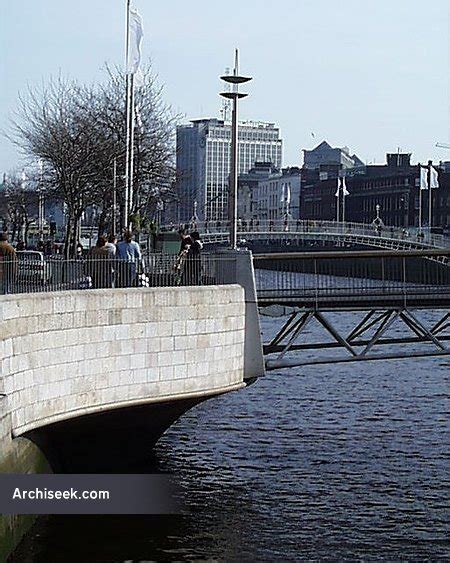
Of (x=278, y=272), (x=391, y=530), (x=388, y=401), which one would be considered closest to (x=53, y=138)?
(x=388, y=401)

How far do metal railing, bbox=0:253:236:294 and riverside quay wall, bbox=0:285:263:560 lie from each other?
63cm

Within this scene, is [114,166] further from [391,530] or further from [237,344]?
[391,530]

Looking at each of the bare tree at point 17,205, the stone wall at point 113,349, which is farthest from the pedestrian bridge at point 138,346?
the bare tree at point 17,205

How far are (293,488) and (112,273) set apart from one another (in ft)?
15.4

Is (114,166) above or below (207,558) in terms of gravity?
above

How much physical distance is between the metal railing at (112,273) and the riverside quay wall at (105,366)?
2.05 feet

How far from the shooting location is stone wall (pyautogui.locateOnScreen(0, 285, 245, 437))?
58.2ft

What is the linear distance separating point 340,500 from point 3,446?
7.28 meters

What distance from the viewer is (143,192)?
5097 centimetres

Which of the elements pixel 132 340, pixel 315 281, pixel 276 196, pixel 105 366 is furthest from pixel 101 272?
pixel 276 196

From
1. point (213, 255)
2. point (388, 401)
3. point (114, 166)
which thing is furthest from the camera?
point (114, 166)

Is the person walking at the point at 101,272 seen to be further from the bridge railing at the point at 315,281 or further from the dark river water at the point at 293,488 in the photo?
the dark river water at the point at 293,488

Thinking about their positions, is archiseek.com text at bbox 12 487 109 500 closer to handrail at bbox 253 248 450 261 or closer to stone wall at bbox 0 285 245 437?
stone wall at bbox 0 285 245 437

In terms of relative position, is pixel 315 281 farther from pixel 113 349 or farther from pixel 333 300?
pixel 113 349
